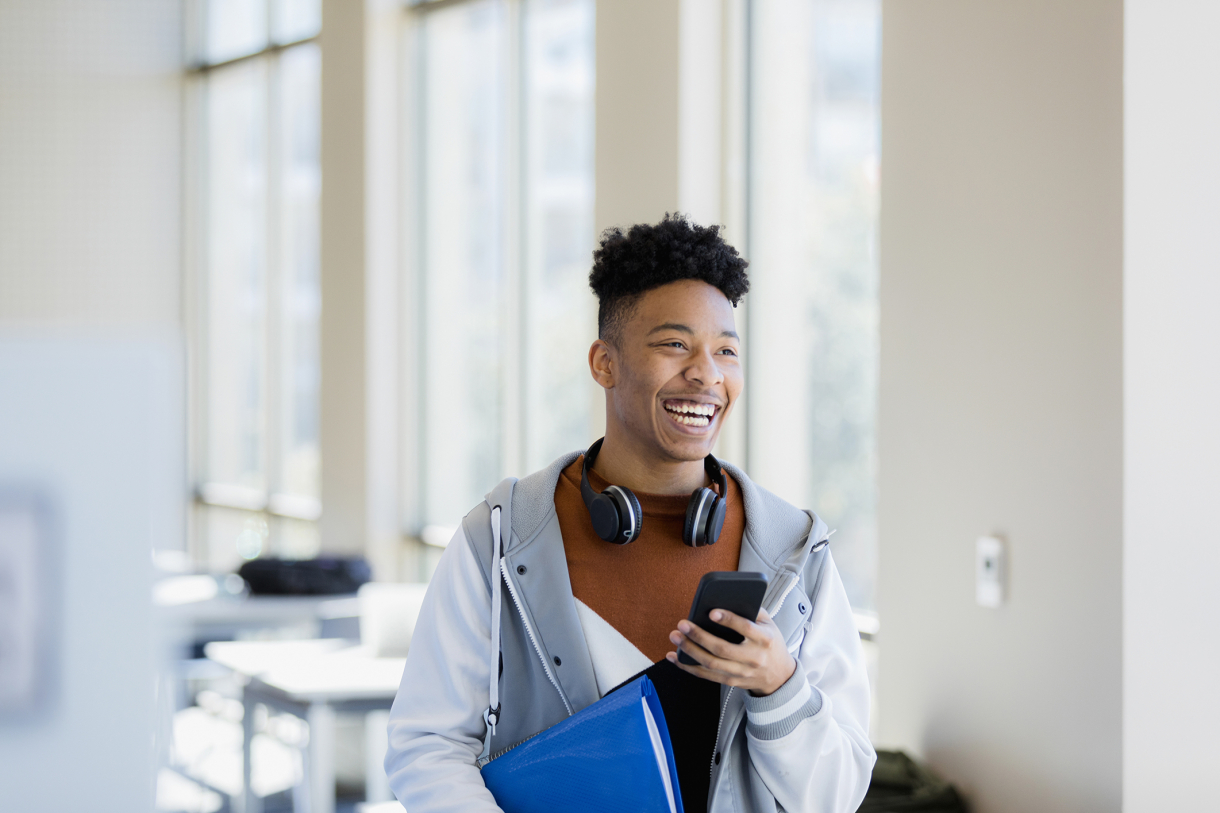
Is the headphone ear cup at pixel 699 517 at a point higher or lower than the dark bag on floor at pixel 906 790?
higher

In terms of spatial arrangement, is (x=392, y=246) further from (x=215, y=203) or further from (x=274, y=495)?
(x=215, y=203)

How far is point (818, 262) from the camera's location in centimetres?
326

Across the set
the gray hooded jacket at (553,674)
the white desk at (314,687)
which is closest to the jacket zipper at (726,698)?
the gray hooded jacket at (553,674)

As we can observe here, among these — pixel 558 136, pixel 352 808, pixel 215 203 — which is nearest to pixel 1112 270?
pixel 558 136

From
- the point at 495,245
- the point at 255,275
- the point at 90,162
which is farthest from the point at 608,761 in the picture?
the point at 90,162

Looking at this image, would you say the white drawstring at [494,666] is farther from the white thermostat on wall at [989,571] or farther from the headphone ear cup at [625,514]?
the white thermostat on wall at [989,571]

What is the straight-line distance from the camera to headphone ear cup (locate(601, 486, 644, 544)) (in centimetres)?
138

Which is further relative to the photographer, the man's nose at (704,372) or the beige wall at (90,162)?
the beige wall at (90,162)

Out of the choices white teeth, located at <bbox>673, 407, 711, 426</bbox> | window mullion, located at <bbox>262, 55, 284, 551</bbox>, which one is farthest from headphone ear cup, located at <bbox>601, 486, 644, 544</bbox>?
window mullion, located at <bbox>262, 55, 284, 551</bbox>

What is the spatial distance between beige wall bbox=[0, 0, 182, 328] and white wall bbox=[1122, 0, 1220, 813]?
6.18 metres

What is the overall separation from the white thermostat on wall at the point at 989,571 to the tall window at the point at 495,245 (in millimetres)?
1936

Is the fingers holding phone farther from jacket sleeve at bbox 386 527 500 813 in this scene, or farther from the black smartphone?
jacket sleeve at bbox 386 527 500 813

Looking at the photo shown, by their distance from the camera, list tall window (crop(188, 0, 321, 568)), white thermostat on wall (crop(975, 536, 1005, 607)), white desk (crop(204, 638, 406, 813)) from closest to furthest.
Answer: white thermostat on wall (crop(975, 536, 1005, 607)), white desk (crop(204, 638, 406, 813)), tall window (crop(188, 0, 321, 568))

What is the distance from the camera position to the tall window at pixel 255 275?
5.98 m
